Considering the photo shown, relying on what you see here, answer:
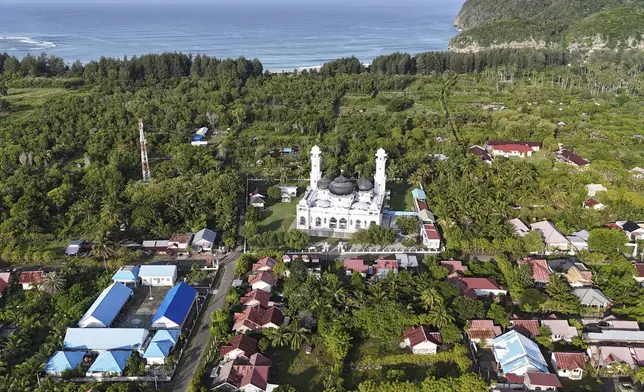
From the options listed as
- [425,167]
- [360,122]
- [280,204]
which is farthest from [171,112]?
[425,167]

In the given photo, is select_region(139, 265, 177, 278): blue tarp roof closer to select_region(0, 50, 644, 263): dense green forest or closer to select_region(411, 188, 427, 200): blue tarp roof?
select_region(0, 50, 644, 263): dense green forest

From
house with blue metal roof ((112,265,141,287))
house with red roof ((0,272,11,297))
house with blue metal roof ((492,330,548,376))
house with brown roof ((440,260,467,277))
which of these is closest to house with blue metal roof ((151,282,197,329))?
house with blue metal roof ((112,265,141,287))

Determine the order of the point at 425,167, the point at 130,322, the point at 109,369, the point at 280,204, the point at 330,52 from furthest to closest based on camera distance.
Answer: the point at 330,52 → the point at 425,167 → the point at 280,204 → the point at 130,322 → the point at 109,369

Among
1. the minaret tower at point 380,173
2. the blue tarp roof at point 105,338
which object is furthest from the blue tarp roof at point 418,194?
the blue tarp roof at point 105,338

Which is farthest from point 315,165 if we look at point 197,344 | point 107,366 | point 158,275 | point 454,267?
point 107,366

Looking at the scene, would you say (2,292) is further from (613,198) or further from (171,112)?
(613,198)

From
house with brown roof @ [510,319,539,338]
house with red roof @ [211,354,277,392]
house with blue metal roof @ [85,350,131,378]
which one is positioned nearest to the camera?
house with red roof @ [211,354,277,392]

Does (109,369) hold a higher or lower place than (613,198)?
lower
